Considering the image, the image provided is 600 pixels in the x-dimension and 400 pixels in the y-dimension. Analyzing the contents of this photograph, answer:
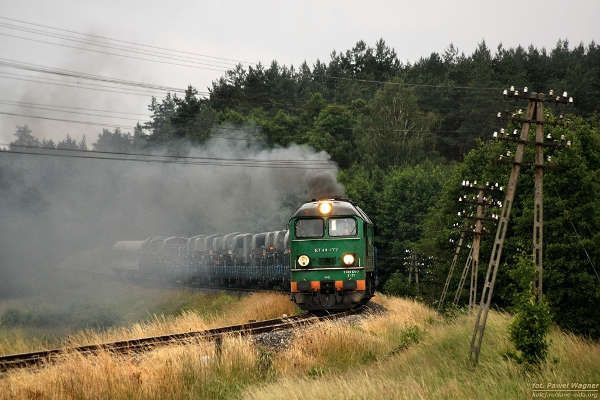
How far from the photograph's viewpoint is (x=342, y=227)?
24578 millimetres

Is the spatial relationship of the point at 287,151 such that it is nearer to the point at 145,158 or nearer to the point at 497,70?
the point at 145,158

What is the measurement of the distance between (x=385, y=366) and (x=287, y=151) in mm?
38230

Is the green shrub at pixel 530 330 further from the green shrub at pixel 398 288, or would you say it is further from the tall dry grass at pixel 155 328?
the green shrub at pixel 398 288

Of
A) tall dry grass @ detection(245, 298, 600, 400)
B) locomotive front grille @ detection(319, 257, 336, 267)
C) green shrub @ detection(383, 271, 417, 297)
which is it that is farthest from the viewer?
green shrub @ detection(383, 271, 417, 297)

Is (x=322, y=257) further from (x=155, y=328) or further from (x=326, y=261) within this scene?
(x=155, y=328)

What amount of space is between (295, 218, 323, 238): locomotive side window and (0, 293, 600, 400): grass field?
6461 mm

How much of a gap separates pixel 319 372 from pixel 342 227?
33.0 feet

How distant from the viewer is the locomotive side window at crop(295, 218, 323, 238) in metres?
24.8

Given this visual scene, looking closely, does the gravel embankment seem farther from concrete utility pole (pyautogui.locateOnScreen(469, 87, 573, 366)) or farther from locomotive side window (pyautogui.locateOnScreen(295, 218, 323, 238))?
locomotive side window (pyautogui.locateOnScreen(295, 218, 323, 238))

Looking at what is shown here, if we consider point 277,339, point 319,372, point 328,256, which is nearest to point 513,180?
point 319,372

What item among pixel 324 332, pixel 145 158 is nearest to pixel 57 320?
pixel 145 158

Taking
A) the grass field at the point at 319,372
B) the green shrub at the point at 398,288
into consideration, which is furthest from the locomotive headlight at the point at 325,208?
the green shrub at the point at 398,288

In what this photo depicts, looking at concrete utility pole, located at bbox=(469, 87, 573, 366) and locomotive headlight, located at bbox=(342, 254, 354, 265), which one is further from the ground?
concrete utility pole, located at bbox=(469, 87, 573, 366)

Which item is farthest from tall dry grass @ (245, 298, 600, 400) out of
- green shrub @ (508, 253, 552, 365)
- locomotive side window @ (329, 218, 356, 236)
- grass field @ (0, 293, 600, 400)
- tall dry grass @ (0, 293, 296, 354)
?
tall dry grass @ (0, 293, 296, 354)
